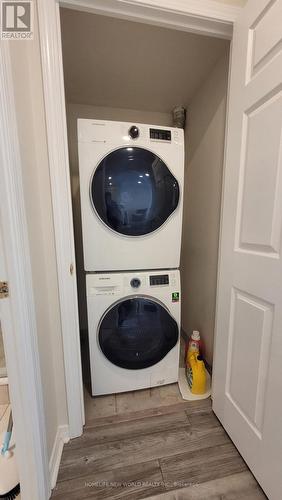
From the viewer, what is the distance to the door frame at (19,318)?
0.62 metres

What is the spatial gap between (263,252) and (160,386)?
1.19m

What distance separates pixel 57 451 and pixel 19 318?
32.4 inches

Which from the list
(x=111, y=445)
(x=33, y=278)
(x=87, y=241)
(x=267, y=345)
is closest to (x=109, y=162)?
(x=87, y=241)

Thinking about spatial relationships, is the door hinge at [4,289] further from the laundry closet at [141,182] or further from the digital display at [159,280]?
the digital display at [159,280]

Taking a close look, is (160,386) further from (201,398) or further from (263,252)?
(263,252)

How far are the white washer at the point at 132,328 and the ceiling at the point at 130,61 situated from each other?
4.49ft

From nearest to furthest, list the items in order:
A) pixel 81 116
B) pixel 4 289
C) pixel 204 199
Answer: pixel 4 289 < pixel 204 199 < pixel 81 116

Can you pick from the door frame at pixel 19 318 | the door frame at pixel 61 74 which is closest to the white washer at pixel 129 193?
the door frame at pixel 61 74

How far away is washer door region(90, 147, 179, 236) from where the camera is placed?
1109 mm

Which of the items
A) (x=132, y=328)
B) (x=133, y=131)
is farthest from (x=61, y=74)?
(x=132, y=328)

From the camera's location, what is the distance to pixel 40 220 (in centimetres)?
90

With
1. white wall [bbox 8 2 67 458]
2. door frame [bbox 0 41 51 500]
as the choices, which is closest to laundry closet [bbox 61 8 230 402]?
white wall [bbox 8 2 67 458]

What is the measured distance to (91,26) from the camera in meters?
1.12

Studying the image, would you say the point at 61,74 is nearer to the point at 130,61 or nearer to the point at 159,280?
the point at 130,61
